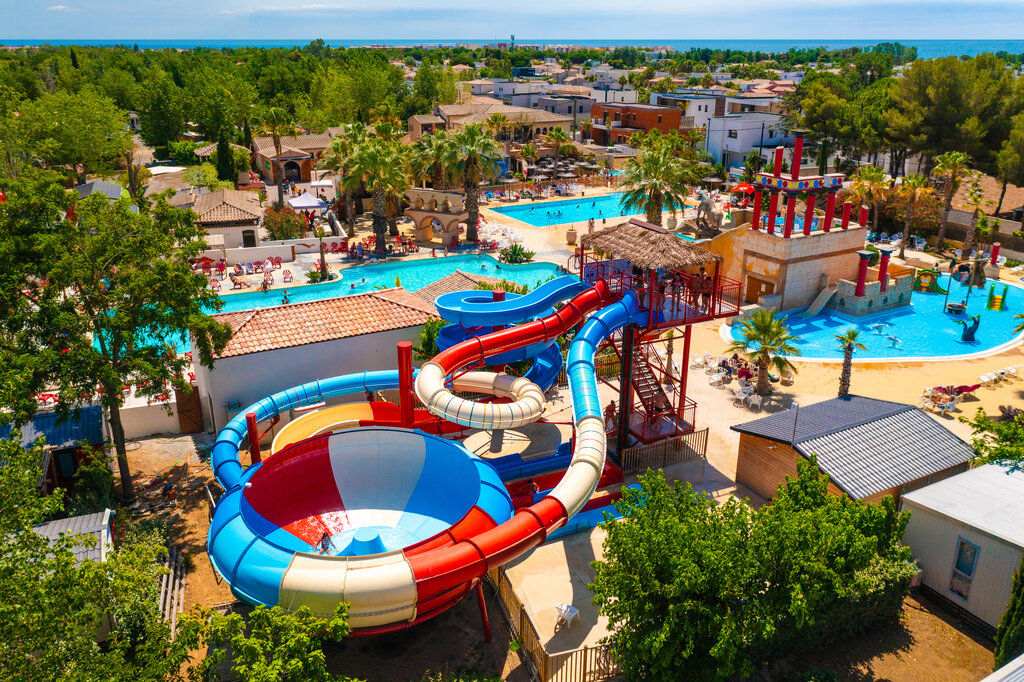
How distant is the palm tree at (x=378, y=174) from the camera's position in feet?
150

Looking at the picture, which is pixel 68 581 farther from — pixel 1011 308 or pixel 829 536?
pixel 1011 308

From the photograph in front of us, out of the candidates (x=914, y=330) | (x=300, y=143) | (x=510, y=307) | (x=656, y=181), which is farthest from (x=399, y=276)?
(x=300, y=143)

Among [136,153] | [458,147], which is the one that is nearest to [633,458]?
[458,147]

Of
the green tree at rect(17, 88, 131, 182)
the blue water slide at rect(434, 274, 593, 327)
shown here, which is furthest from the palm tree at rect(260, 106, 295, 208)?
the blue water slide at rect(434, 274, 593, 327)

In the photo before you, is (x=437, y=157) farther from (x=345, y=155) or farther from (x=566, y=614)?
(x=566, y=614)

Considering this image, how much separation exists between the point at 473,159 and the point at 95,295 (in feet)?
109

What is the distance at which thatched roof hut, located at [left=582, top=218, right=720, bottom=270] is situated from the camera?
21562mm

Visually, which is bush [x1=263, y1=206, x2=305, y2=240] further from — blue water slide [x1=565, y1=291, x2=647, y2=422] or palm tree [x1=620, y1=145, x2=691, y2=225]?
blue water slide [x1=565, y1=291, x2=647, y2=422]

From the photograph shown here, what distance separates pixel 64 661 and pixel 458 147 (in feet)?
140

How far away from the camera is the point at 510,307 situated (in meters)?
23.0

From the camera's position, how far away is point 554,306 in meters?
23.7

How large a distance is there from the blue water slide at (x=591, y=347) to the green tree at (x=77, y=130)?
57687 mm

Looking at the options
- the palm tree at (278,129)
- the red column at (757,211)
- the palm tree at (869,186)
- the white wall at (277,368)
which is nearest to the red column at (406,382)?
the white wall at (277,368)

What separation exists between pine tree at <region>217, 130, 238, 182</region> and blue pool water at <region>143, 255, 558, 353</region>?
27.9 m
